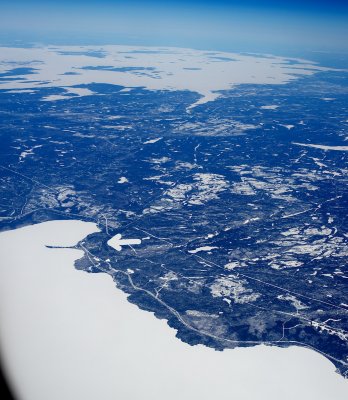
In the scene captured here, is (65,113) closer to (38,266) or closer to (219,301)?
(38,266)

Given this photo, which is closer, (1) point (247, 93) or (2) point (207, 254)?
(2) point (207, 254)

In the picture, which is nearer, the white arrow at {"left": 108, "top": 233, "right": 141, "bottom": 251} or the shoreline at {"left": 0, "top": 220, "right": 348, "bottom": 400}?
the shoreline at {"left": 0, "top": 220, "right": 348, "bottom": 400}

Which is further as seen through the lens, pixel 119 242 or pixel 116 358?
pixel 119 242

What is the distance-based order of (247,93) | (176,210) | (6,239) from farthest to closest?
(247,93) < (176,210) < (6,239)

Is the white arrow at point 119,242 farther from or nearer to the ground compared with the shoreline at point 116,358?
nearer to the ground

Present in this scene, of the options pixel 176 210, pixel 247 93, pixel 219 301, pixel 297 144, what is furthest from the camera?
pixel 247 93

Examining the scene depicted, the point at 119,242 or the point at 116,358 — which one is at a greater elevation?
the point at 116,358

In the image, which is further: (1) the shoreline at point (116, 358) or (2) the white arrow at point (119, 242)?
(2) the white arrow at point (119, 242)

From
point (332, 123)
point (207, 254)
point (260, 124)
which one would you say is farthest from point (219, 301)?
point (332, 123)

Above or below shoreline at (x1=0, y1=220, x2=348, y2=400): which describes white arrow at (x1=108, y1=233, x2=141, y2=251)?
below

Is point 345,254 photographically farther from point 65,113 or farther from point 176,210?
point 65,113
